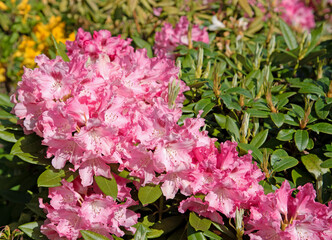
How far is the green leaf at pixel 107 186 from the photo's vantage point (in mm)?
1282

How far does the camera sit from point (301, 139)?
1.48 m

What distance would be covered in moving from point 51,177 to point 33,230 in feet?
0.86

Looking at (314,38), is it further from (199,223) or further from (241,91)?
(199,223)

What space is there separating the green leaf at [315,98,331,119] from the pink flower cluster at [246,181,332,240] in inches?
15.9

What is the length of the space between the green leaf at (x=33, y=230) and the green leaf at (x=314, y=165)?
1.03 metres

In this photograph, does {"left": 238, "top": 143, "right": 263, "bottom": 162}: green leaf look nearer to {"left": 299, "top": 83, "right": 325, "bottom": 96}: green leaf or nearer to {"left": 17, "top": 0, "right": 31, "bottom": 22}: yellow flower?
{"left": 299, "top": 83, "right": 325, "bottom": 96}: green leaf

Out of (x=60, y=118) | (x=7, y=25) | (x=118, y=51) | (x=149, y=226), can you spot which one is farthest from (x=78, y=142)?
(x=7, y=25)

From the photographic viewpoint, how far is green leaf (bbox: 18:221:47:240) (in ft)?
4.70

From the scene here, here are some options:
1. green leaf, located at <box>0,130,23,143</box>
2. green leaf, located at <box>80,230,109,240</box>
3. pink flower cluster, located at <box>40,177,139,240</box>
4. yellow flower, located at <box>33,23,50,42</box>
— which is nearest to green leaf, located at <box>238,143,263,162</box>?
pink flower cluster, located at <box>40,177,139,240</box>

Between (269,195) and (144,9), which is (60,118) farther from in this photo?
(144,9)

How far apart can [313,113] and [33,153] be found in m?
1.13

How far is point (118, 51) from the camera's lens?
1.72 meters

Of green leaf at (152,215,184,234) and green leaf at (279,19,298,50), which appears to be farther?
green leaf at (279,19,298,50)

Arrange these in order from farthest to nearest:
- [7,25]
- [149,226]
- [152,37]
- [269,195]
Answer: [7,25]
[152,37]
[149,226]
[269,195]
